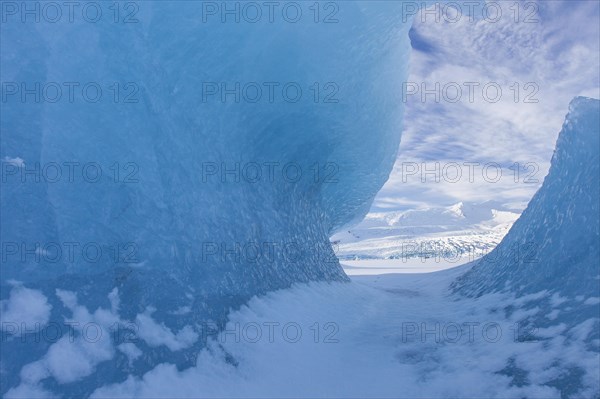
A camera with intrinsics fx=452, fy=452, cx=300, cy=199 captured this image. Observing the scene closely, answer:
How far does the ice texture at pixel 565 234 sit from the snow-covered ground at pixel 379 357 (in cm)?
29

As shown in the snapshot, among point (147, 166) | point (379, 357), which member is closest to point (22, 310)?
point (147, 166)

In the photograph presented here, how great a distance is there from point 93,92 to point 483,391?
6.33 m

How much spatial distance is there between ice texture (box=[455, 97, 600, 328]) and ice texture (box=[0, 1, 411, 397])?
14.7 ft

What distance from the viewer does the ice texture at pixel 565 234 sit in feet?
22.0

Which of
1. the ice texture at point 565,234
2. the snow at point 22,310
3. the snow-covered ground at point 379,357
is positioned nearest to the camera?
the snow at point 22,310

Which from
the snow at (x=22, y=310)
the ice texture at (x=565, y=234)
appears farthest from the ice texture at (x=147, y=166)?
the ice texture at (x=565, y=234)

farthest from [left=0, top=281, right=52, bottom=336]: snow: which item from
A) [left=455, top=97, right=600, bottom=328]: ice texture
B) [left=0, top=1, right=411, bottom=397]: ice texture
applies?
[left=455, top=97, right=600, bottom=328]: ice texture

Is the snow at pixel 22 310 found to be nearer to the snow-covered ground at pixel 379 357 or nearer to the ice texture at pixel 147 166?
the ice texture at pixel 147 166

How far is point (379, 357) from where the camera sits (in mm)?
6566

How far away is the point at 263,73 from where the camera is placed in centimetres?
978

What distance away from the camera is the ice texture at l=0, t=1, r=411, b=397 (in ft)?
17.1

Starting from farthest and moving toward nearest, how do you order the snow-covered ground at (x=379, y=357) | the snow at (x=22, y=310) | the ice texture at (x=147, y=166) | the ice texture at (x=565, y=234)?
the ice texture at (x=565, y=234)
the ice texture at (x=147, y=166)
the snow-covered ground at (x=379, y=357)
the snow at (x=22, y=310)

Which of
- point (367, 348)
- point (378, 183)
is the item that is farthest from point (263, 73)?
point (378, 183)

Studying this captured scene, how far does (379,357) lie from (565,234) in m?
4.00
